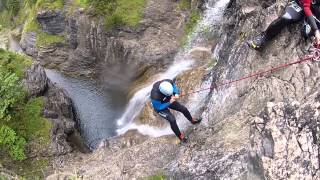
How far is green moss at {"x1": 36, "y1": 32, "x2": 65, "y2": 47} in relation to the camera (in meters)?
34.1

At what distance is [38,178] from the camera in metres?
16.2

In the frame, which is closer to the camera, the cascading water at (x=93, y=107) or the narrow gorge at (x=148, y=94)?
the narrow gorge at (x=148, y=94)

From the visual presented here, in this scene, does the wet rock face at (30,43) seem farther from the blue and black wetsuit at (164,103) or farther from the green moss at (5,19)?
the blue and black wetsuit at (164,103)

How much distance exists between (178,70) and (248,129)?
12050mm

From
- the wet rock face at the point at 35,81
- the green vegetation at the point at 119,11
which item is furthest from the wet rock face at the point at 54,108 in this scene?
the green vegetation at the point at 119,11

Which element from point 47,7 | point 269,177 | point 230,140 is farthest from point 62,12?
point 269,177

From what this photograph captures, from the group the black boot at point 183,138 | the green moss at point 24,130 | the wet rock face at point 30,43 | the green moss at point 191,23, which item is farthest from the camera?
the wet rock face at point 30,43

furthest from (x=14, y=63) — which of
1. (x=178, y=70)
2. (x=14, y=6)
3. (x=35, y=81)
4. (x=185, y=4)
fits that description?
(x=14, y=6)

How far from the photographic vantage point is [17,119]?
18.0 metres

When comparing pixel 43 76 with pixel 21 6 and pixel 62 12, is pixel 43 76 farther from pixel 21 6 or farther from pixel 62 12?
pixel 21 6

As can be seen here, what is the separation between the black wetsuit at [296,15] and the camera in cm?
1157

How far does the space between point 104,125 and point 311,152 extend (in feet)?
51.9

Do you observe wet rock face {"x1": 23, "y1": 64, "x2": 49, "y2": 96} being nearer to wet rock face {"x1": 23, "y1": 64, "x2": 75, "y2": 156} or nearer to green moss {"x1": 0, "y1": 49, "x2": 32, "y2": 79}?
wet rock face {"x1": 23, "y1": 64, "x2": 75, "y2": 156}

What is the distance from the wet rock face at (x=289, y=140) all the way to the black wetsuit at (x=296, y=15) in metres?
2.53
